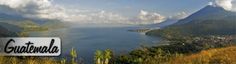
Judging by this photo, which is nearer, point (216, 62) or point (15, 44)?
point (15, 44)

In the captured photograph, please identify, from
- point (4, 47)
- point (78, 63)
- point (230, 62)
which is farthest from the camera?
point (230, 62)

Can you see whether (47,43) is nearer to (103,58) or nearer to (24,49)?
(24,49)

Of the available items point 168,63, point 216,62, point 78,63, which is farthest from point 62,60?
point 216,62

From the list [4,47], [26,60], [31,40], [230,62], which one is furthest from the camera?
[230,62]

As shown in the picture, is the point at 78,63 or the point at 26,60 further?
the point at 78,63

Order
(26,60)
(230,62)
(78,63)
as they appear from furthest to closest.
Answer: (230,62), (78,63), (26,60)

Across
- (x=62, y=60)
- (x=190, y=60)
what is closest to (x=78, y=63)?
(x=62, y=60)

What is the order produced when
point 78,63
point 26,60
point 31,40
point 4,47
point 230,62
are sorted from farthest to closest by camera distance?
point 230,62 < point 78,63 < point 26,60 < point 4,47 < point 31,40

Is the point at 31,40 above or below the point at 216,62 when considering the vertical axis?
above

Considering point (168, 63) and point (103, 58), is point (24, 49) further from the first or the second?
point (168, 63)
